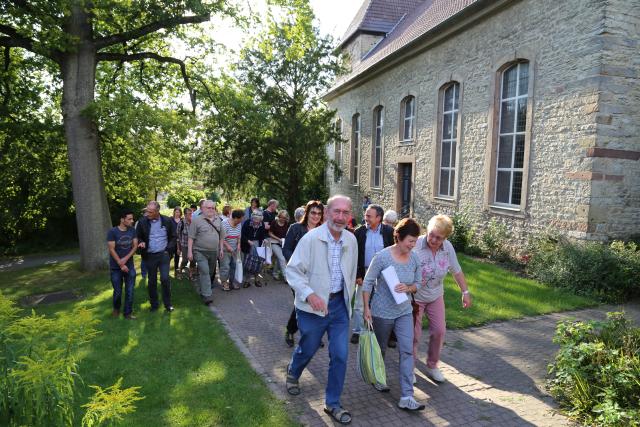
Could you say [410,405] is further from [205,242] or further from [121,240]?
[121,240]

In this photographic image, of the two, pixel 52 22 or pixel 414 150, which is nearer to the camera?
pixel 52 22

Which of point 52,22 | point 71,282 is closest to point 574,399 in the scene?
point 71,282

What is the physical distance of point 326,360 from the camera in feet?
17.5

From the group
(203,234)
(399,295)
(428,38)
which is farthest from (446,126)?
(399,295)

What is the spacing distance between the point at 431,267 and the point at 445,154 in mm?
11696

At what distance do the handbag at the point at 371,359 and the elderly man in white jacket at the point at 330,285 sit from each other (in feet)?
0.76

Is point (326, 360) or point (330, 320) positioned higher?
point (330, 320)

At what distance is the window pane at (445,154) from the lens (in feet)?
50.4

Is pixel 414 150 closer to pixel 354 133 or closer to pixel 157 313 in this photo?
pixel 354 133

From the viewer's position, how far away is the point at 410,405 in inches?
159

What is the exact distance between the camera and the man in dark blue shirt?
22.4ft

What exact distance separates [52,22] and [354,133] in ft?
A: 53.5

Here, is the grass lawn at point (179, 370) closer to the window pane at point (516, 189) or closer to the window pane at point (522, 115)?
the window pane at point (516, 189)

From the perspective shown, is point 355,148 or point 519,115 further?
point 355,148
